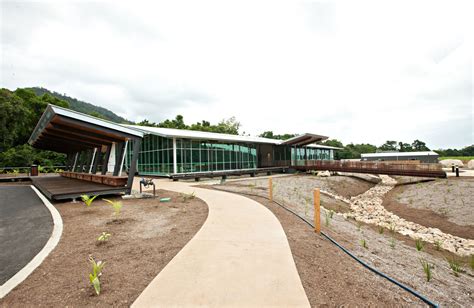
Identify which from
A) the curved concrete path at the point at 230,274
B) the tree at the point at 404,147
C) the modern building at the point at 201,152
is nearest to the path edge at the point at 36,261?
the curved concrete path at the point at 230,274

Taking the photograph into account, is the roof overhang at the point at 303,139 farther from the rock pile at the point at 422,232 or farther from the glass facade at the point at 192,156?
the rock pile at the point at 422,232

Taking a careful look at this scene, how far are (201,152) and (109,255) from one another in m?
16.3

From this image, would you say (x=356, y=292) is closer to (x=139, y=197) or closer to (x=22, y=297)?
(x=22, y=297)

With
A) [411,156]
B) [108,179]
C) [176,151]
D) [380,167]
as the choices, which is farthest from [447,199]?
[411,156]

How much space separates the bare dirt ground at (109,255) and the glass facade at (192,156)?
1149cm

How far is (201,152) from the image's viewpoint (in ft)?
65.7

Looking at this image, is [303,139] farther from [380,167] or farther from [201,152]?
[201,152]

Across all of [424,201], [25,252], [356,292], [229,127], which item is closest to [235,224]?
[356,292]

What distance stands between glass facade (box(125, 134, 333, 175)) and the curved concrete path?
14083 mm

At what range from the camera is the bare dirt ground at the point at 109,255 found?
273cm

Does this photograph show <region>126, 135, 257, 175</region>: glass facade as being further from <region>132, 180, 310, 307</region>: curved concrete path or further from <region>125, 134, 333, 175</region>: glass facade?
<region>132, 180, 310, 307</region>: curved concrete path

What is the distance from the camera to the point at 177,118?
51.5 meters

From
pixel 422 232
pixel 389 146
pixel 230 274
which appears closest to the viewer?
pixel 230 274

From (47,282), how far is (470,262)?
963 cm
